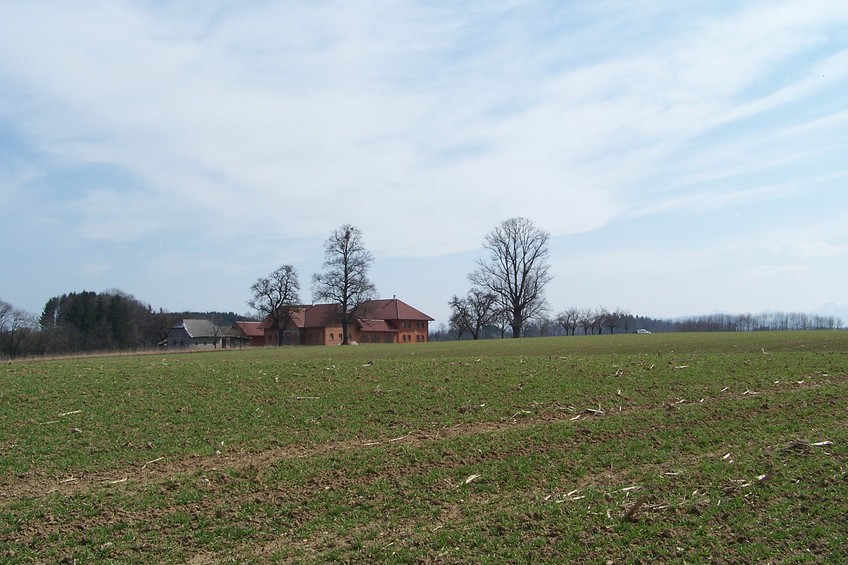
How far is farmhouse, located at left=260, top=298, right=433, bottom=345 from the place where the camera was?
389 feet

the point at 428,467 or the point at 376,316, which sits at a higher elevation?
the point at 376,316

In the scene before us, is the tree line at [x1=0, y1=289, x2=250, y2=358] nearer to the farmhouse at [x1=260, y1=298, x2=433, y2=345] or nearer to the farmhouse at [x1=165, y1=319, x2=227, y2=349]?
the farmhouse at [x1=165, y1=319, x2=227, y2=349]

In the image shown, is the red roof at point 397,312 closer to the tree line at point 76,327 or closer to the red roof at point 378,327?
the red roof at point 378,327

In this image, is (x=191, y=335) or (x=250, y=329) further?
(x=250, y=329)

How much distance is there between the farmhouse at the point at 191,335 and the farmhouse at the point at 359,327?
15.5m

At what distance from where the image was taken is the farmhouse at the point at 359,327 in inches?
4670

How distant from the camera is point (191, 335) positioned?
133 metres

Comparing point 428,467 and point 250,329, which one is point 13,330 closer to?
point 250,329

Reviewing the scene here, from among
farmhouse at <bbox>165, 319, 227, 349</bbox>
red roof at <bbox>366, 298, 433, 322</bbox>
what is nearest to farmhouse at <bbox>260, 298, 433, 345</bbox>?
red roof at <bbox>366, 298, 433, 322</bbox>

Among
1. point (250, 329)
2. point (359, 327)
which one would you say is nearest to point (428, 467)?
point (359, 327)

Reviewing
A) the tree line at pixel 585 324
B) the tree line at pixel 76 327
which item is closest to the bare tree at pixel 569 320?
the tree line at pixel 585 324

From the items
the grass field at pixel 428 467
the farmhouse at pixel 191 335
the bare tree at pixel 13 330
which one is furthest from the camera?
the farmhouse at pixel 191 335

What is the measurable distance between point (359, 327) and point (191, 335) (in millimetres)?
40087

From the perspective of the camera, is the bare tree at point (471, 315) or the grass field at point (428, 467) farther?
the bare tree at point (471, 315)
